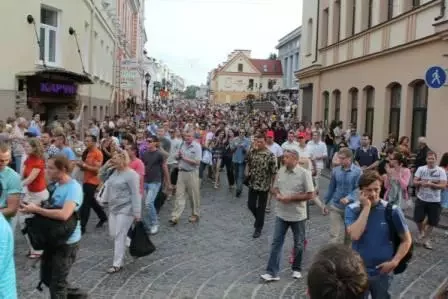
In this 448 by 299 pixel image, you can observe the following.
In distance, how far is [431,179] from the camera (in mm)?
9344

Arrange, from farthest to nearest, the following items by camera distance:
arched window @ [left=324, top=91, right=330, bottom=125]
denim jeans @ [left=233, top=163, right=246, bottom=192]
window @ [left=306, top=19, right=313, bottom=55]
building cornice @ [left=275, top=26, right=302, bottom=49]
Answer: building cornice @ [left=275, top=26, right=302, bottom=49], window @ [left=306, top=19, right=313, bottom=55], arched window @ [left=324, top=91, right=330, bottom=125], denim jeans @ [left=233, top=163, right=246, bottom=192]

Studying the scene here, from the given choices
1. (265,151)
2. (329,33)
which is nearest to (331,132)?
(329,33)

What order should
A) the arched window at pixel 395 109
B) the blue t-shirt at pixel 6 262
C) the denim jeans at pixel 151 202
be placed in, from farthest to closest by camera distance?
the arched window at pixel 395 109 → the denim jeans at pixel 151 202 → the blue t-shirt at pixel 6 262

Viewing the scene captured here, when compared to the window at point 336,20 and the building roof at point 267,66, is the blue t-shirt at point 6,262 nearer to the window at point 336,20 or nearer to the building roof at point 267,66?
the window at point 336,20

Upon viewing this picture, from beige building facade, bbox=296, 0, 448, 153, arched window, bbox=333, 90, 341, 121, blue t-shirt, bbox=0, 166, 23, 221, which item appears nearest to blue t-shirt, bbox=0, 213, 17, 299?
blue t-shirt, bbox=0, 166, 23, 221

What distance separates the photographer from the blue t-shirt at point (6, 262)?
9.57 ft

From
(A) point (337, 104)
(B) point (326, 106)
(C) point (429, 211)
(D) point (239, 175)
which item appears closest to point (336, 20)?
(A) point (337, 104)

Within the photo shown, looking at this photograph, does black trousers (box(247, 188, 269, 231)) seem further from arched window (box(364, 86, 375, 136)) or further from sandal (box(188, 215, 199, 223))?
arched window (box(364, 86, 375, 136))

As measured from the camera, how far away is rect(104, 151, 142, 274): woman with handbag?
740cm

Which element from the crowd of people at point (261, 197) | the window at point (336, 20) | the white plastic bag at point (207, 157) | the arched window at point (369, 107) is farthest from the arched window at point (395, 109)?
the window at point (336, 20)

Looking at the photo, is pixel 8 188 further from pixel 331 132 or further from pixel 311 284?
pixel 331 132

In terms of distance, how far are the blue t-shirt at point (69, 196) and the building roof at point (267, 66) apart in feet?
361

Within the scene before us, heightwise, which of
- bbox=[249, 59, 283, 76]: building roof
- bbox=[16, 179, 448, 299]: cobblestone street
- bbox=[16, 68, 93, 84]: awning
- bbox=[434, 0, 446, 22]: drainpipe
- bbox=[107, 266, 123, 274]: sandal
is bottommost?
bbox=[16, 179, 448, 299]: cobblestone street

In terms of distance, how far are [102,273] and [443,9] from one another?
11122 millimetres
